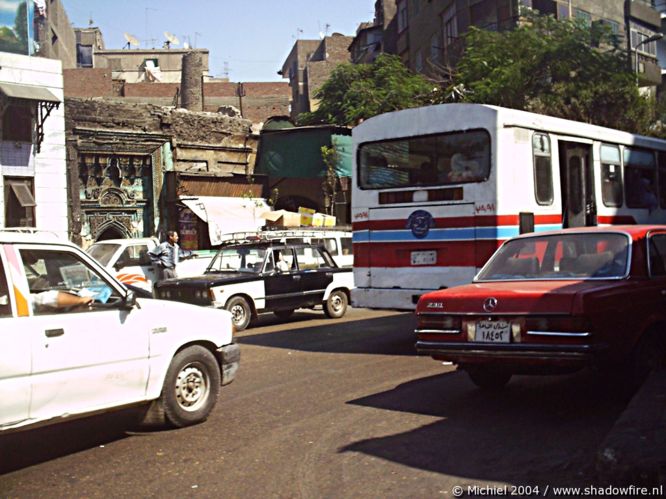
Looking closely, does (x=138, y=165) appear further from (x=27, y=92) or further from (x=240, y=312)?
(x=240, y=312)

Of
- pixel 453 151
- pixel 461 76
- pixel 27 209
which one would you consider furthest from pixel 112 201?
pixel 453 151

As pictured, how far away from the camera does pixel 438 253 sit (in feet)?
36.2

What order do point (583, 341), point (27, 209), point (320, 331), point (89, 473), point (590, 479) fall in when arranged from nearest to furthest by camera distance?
point (590, 479) → point (89, 473) → point (583, 341) → point (320, 331) → point (27, 209)

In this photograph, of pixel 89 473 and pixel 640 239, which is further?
pixel 640 239

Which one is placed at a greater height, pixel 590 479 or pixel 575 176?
pixel 575 176

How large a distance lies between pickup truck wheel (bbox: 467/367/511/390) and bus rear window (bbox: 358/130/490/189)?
11.8ft

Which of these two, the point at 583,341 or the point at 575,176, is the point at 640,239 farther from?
the point at 575,176

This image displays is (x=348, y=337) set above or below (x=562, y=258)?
below

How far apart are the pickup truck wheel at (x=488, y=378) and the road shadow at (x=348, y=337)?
9.75 feet

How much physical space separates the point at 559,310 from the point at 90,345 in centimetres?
377

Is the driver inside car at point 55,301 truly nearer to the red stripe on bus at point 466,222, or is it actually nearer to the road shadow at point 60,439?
the road shadow at point 60,439

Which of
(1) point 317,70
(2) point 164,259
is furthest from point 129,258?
(1) point 317,70

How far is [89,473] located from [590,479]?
3440 mm

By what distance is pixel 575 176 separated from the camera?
466 inches
